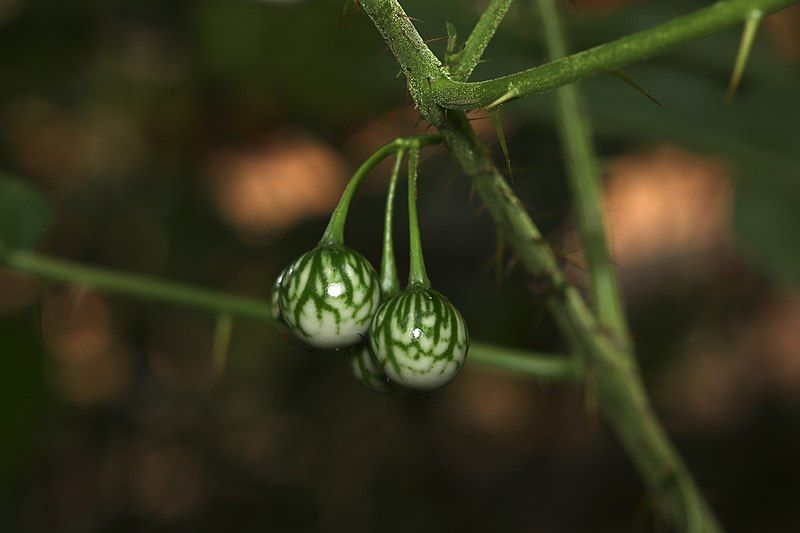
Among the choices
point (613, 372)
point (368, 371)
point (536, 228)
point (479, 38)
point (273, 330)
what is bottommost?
point (273, 330)

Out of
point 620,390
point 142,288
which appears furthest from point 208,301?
point 620,390

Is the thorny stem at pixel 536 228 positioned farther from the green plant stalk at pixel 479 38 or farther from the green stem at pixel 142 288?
the green stem at pixel 142 288

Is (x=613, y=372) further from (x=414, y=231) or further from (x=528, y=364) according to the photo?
(x=414, y=231)

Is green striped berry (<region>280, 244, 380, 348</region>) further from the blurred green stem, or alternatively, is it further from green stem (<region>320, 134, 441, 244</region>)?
the blurred green stem

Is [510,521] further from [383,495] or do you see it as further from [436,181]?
[436,181]

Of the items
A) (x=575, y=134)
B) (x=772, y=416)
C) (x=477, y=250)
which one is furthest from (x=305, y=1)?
(x=772, y=416)

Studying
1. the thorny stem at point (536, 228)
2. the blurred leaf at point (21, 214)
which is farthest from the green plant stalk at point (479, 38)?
the blurred leaf at point (21, 214)
